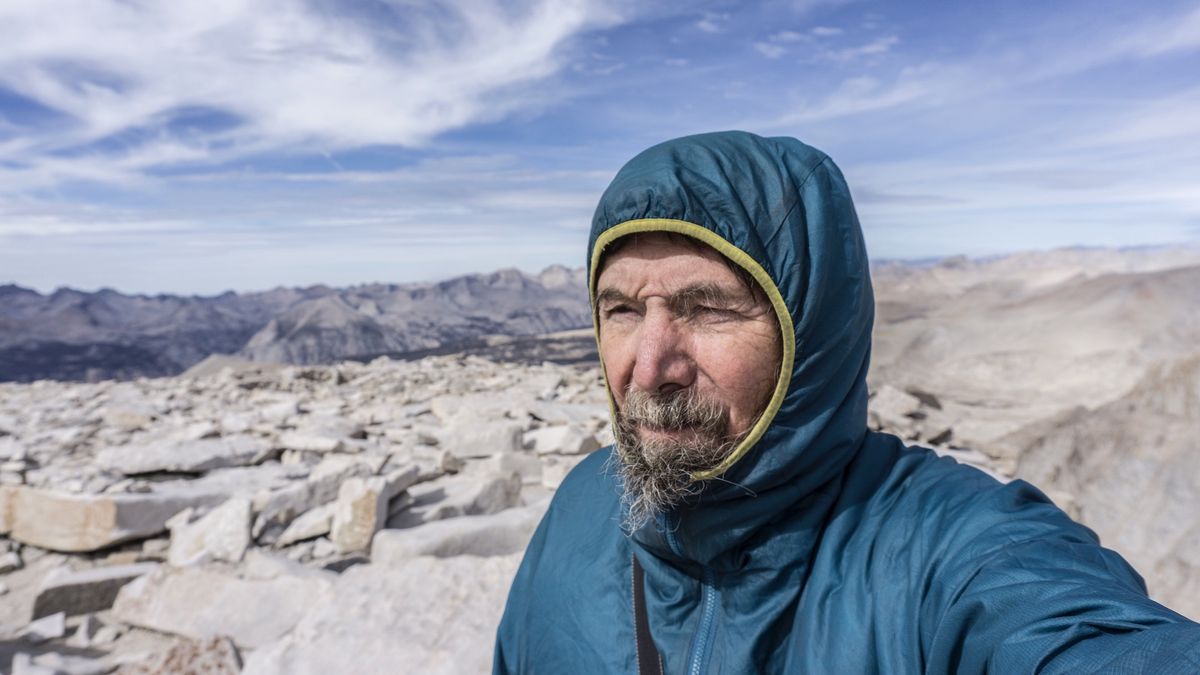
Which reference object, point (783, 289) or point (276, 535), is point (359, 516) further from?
point (783, 289)

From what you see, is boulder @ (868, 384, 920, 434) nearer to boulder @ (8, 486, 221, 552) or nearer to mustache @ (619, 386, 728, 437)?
mustache @ (619, 386, 728, 437)

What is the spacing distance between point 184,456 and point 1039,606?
A: 6.19 m

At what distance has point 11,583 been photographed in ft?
14.0

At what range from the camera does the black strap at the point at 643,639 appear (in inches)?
55.7

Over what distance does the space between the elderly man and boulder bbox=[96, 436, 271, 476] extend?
523 centimetres

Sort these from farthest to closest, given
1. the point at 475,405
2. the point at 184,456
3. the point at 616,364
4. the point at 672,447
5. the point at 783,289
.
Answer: the point at 475,405
the point at 184,456
the point at 616,364
the point at 672,447
the point at 783,289

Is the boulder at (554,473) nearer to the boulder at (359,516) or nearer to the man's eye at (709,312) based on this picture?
the boulder at (359,516)

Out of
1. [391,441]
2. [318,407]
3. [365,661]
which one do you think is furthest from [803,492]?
[318,407]

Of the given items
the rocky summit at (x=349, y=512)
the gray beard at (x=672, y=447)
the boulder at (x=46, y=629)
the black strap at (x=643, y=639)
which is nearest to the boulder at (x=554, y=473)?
the rocky summit at (x=349, y=512)

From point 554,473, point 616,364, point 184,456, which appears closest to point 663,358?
point 616,364

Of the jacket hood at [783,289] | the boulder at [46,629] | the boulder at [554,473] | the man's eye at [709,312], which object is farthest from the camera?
the boulder at [554,473]

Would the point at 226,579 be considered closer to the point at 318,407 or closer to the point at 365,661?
the point at 365,661

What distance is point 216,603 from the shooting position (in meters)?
3.43

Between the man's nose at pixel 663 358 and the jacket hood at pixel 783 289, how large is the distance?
0.18 meters
